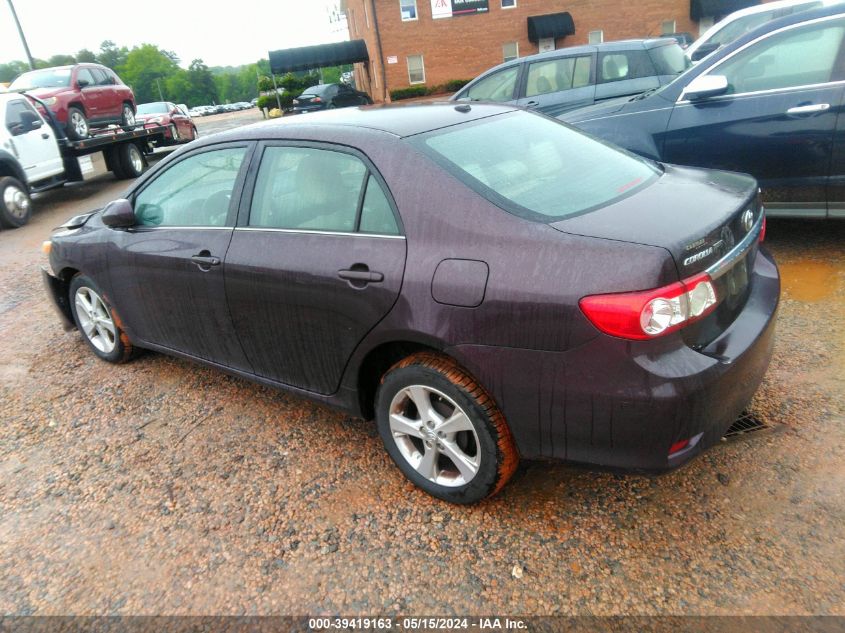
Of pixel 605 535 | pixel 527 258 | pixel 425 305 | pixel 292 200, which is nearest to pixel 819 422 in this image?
pixel 605 535

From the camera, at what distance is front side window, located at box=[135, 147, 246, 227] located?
3379 mm

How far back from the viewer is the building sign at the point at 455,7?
32.3 m

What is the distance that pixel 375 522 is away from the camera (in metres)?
2.72

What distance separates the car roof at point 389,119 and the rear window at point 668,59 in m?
6.10

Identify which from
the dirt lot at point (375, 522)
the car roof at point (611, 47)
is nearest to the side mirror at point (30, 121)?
the car roof at point (611, 47)

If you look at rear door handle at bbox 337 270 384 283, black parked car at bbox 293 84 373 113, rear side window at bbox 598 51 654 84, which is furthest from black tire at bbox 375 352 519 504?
black parked car at bbox 293 84 373 113

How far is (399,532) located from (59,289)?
11.4 feet

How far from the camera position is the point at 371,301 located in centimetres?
264

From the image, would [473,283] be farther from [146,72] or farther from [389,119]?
[146,72]

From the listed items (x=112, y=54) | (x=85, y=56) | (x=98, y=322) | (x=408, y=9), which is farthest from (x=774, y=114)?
(x=112, y=54)

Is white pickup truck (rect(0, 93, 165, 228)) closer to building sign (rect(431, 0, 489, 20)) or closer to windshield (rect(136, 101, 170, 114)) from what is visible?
windshield (rect(136, 101, 170, 114))

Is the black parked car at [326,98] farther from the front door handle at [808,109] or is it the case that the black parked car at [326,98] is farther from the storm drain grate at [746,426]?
the storm drain grate at [746,426]

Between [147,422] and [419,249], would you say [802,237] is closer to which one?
[419,249]

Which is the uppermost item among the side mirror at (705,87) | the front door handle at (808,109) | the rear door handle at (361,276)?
the side mirror at (705,87)
